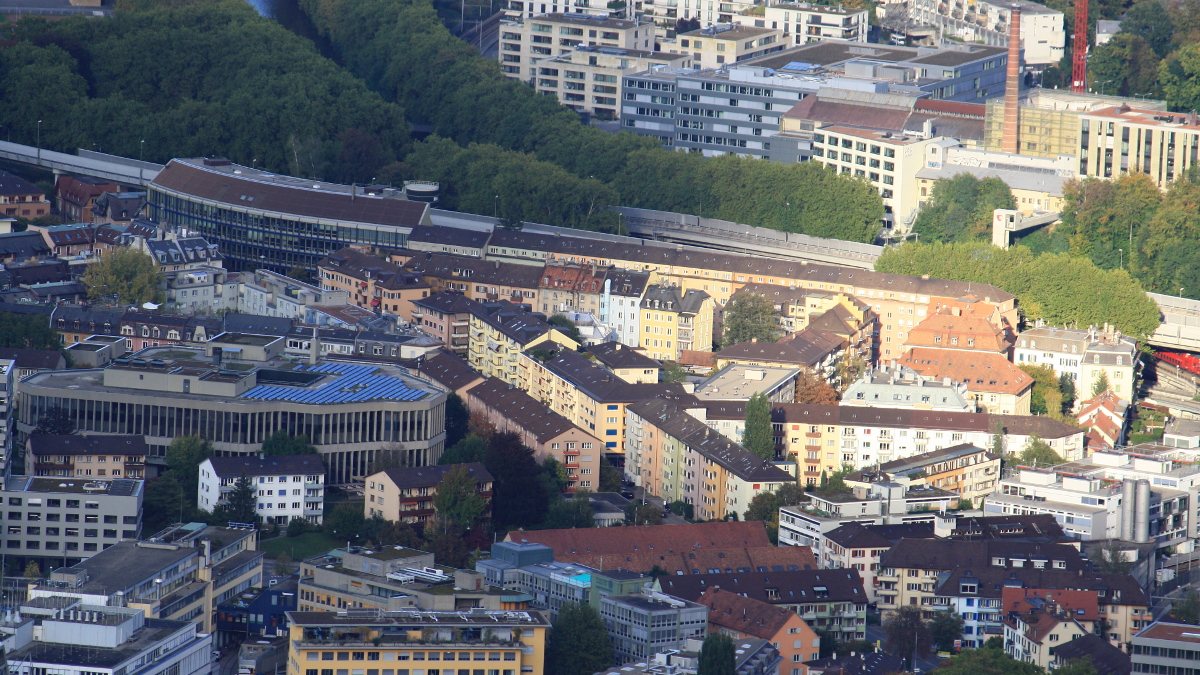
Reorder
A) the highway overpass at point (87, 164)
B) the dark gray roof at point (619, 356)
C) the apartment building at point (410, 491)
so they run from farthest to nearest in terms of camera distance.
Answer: the highway overpass at point (87, 164) → the dark gray roof at point (619, 356) → the apartment building at point (410, 491)

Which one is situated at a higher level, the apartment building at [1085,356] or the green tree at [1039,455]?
the apartment building at [1085,356]

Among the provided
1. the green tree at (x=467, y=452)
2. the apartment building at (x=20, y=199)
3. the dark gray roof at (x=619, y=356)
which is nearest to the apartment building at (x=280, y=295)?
the dark gray roof at (x=619, y=356)

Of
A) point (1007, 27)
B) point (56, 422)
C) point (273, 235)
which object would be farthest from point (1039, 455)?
point (1007, 27)

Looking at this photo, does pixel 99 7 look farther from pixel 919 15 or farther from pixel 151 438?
pixel 151 438

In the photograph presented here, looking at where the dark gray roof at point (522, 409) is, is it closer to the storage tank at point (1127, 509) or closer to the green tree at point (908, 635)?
the green tree at point (908, 635)

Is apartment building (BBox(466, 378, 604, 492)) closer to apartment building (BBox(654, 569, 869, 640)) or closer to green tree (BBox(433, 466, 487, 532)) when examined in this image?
green tree (BBox(433, 466, 487, 532))

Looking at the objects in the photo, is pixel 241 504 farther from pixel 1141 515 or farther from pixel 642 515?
pixel 1141 515

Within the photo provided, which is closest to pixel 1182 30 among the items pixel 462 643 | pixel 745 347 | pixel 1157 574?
pixel 745 347
